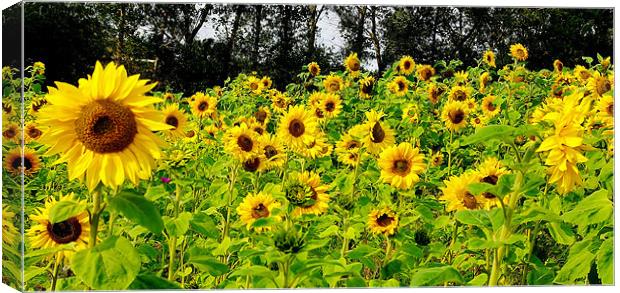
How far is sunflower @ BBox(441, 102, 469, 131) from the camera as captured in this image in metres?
2.94

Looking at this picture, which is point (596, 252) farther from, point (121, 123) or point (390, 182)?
point (121, 123)

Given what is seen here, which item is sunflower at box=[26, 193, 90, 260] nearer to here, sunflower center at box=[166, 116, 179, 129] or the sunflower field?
the sunflower field

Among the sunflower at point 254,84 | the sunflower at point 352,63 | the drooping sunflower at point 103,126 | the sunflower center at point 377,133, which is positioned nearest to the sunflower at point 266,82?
the sunflower at point 254,84

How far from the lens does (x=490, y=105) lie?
2.96 m

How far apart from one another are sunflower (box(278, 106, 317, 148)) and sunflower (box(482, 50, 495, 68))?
0.59 metres

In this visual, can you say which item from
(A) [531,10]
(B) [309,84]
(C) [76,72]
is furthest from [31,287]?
(A) [531,10]

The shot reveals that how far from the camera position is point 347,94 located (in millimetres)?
2896

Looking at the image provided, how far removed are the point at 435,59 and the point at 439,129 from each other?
1.21ft

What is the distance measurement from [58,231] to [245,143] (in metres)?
0.78

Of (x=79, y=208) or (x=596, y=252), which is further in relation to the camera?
(x=596, y=252)

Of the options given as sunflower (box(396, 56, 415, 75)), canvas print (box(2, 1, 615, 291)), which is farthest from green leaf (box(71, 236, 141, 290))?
sunflower (box(396, 56, 415, 75))

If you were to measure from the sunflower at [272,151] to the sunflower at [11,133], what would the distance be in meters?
0.75

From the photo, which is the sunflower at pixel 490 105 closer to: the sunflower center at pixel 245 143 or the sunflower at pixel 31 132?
the sunflower center at pixel 245 143

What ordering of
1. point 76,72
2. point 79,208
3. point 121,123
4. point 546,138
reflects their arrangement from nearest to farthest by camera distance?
point 79,208 < point 121,123 < point 546,138 < point 76,72
